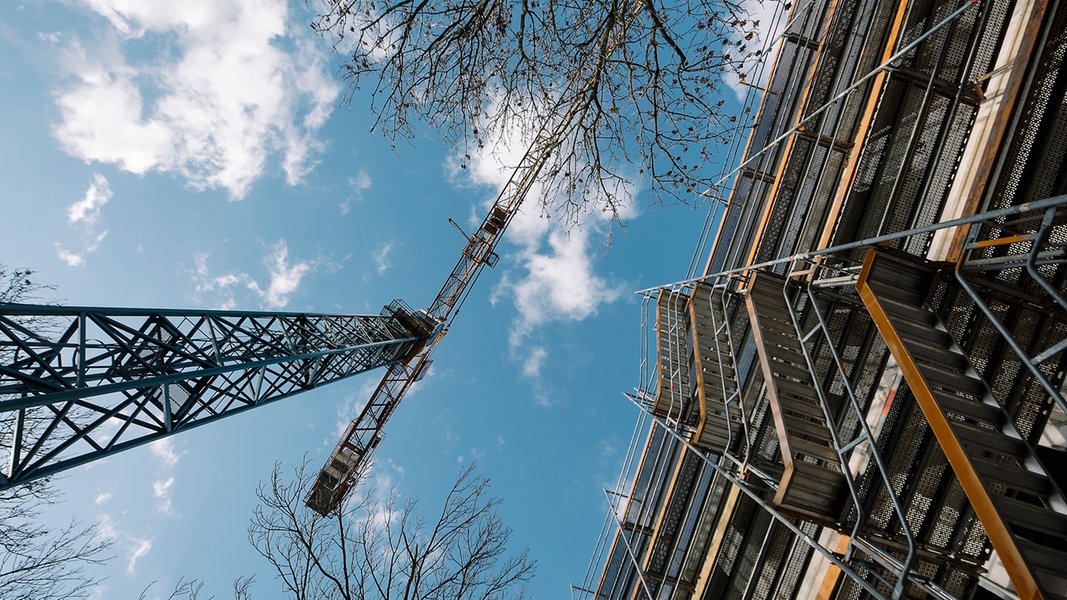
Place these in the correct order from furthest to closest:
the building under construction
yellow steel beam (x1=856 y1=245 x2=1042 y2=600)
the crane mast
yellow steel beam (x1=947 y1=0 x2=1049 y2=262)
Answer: the crane mast
yellow steel beam (x1=947 y1=0 x2=1049 y2=262)
the building under construction
yellow steel beam (x1=856 y1=245 x2=1042 y2=600)

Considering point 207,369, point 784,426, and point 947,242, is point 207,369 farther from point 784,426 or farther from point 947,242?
point 947,242

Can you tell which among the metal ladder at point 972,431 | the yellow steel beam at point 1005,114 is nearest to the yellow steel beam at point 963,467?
the metal ladder at point 972,431

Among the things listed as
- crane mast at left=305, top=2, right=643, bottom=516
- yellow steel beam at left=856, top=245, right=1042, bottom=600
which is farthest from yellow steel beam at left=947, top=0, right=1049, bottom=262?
crane mast at left=305, top=2, right=643, bottom=516

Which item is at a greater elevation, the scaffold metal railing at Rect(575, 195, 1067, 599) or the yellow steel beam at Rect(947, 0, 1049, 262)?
the yellow steel beam at Rect(947, 0, 1049, 262)

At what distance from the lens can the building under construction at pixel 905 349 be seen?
475 cm

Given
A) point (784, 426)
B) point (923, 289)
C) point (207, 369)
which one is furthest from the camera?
point (207, 369)

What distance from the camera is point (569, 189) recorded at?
353 inches

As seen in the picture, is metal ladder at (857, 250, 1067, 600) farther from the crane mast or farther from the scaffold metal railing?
the crane mast

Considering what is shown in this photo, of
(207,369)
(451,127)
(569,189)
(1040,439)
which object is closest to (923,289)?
(1040,439)

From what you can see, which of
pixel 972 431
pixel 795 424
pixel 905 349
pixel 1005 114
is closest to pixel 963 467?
pixel 972 431

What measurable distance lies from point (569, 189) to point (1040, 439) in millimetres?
6866

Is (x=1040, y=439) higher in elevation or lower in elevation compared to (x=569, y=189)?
lower

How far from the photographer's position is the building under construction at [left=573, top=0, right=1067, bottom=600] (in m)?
4.75

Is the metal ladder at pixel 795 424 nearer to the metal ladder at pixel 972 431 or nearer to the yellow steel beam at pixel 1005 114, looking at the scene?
the metal ladder at pixel 972 431
